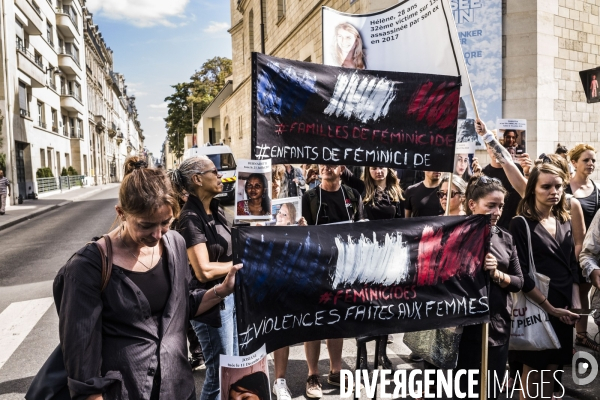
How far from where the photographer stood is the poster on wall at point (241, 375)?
2621 millimetres

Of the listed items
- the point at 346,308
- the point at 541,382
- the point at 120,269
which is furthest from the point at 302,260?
the point at 541,382

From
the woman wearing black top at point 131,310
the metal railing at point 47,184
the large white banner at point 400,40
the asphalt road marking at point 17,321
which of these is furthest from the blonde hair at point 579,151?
the metal railing at point 47,184

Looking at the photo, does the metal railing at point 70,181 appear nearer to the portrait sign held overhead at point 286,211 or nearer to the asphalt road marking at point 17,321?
the asphalt road marking at point 17,321

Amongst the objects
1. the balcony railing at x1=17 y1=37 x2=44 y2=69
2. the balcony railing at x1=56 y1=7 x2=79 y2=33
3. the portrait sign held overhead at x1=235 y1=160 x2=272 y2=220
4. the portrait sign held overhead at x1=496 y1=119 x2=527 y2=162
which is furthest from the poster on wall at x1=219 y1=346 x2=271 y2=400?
the balcony railing at x1=56 y1=7 x2=79 y2=33

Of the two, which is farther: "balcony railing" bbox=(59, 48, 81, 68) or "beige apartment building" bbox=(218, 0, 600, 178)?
"balcony railing" bbox=(59, 48, 81, 68)

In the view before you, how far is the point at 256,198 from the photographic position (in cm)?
308

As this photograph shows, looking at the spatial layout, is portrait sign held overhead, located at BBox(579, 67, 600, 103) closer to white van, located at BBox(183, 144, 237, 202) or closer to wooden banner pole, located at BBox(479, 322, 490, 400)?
wooden banner pole, located at BBox(479, 322, 490, 400)

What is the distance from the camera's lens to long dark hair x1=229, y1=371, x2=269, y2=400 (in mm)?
2639

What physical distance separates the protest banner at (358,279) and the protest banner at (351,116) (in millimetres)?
461

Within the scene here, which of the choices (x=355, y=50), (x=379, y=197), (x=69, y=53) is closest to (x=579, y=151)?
(x=379, y=197)

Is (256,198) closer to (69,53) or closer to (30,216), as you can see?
(30,216)

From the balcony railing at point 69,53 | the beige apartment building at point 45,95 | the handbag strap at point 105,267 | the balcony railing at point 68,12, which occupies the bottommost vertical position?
the handbag strap at point 105,267

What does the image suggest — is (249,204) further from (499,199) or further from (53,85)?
(53,85)

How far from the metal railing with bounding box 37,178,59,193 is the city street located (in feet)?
56.6
